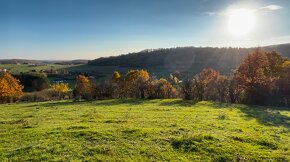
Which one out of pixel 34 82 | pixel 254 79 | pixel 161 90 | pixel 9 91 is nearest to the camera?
pixel 254 79

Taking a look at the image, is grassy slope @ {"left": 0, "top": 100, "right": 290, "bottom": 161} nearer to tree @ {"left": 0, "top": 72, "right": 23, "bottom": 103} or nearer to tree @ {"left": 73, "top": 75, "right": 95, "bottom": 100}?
tree @ {"left": 73, "top": 75, "right": 95, "bottom": 100}

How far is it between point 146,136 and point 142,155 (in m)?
3.89

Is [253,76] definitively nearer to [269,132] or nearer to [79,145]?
[269,132]

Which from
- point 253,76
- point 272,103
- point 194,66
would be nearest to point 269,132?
point 272,103

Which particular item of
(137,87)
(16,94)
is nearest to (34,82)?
(16,94)

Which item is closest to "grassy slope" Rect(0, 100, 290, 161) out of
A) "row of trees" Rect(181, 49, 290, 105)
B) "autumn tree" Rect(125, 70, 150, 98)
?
"row of trees" Rect(181, 49, 290, 105)

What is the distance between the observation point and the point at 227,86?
213ft

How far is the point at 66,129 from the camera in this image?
23969 mm

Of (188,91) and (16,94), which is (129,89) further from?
(16,94)

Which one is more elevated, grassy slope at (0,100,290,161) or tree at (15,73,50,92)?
grassy slope at (0,100,290,161)

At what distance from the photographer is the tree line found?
56.9 m

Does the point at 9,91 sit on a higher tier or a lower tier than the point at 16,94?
higher

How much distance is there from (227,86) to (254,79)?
7.00m

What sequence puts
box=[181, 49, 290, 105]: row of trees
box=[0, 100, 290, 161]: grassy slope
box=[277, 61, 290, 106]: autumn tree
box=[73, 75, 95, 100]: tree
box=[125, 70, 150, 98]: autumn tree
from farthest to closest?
box=[73, 75, 95, 100]: tree, box=[125, 70, 150, 98]: autumn tree, box=[181, 49, 290, 105]: row of trees, box=[277, 61, 290, 106]: autumn tree, box=[0, 100, 290, 161]: grassy slope
